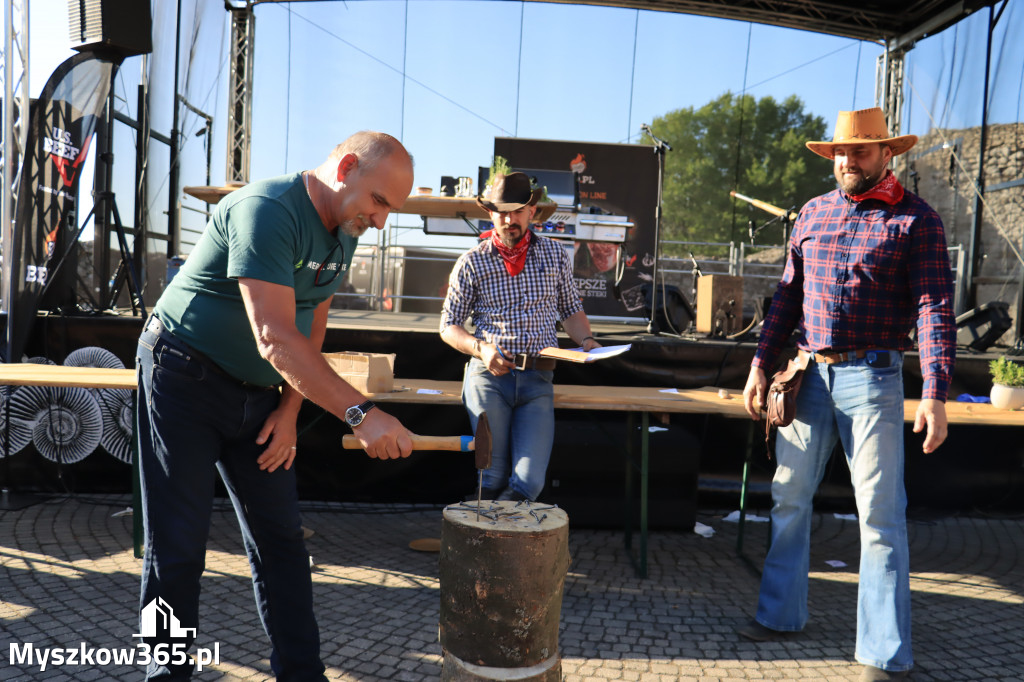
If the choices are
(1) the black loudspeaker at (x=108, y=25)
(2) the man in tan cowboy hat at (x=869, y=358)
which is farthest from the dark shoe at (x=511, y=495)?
(1) the black loudspeaker at (x=108, y=25)

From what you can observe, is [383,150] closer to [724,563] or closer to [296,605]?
[296,605]

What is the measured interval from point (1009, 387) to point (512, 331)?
2922 millimetres

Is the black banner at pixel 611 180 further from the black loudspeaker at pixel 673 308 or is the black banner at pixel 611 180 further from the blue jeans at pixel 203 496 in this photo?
the blue jeans at pixel 203 496

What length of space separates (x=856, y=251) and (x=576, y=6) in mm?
9926

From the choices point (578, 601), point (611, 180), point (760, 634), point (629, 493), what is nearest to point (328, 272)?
point (578, 601)

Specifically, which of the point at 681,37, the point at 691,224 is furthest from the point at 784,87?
the point at 691,224

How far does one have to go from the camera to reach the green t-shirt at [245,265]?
1.78m

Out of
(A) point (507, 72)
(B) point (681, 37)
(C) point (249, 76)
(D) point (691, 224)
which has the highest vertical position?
(B) point (681, 37)

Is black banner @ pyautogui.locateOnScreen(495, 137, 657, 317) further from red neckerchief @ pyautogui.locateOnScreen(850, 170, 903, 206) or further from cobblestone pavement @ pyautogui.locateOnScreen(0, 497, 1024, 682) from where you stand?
red neckerchief @ pyautogui.locateOnScreen(850, 170, 903, 206)

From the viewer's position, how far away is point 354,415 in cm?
174

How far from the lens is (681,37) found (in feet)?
38.5

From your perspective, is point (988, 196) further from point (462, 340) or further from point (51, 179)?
point (51, 179)

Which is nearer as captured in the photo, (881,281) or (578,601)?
(881,281)

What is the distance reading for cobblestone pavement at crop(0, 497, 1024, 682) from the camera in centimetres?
285
